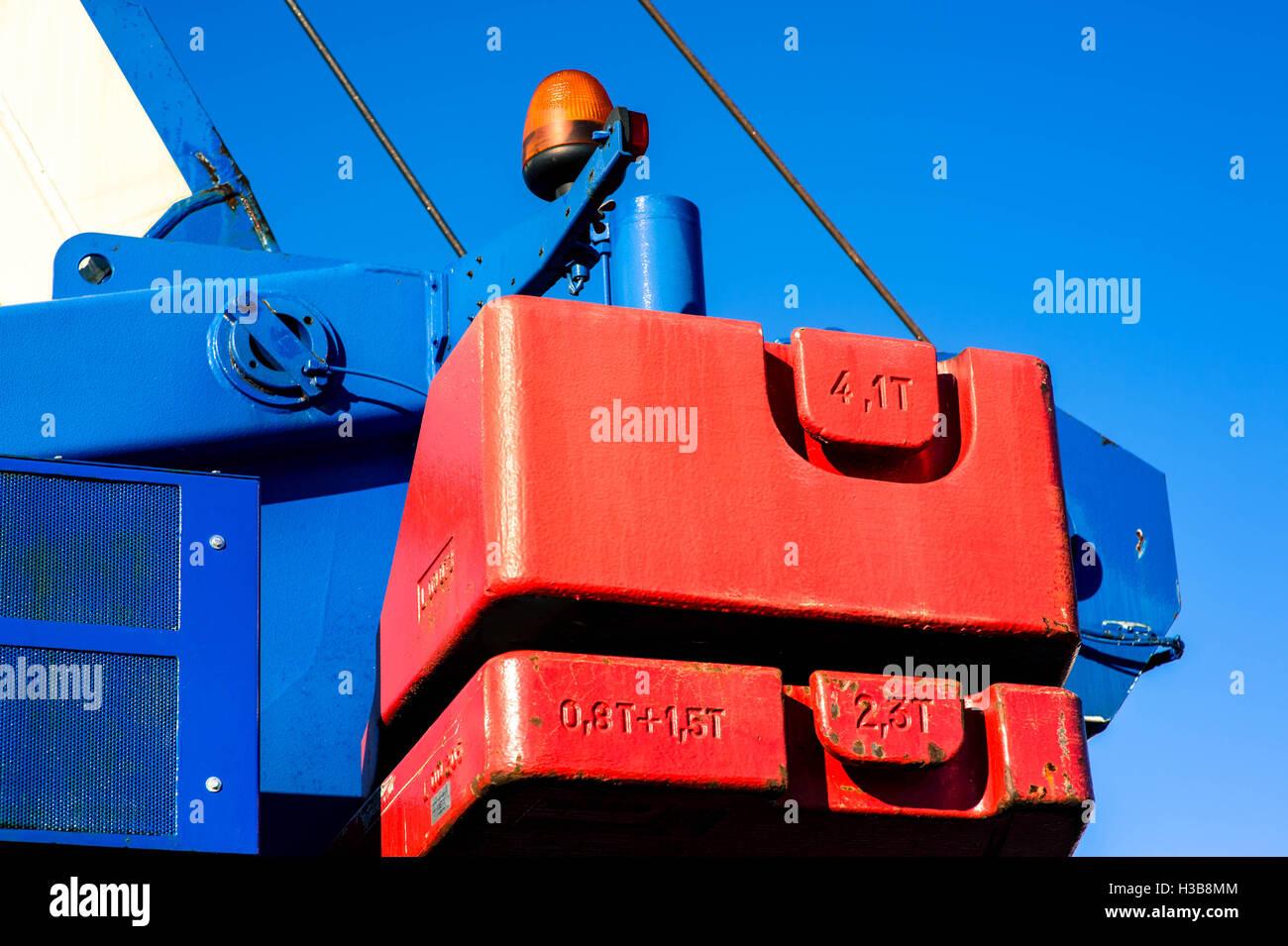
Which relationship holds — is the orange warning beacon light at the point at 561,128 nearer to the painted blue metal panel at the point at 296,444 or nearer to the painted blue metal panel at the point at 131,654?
the painted blue metal panel at the point at 296,444

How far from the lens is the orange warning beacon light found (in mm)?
4285

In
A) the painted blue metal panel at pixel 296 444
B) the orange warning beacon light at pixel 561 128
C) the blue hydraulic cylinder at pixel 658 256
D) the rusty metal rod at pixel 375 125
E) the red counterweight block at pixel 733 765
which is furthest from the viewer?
the rusty metal rod at pixel 375 125

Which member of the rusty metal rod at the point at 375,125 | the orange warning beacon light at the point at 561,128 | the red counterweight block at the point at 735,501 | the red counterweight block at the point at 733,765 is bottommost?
the red counterweight block at the point at 733,765

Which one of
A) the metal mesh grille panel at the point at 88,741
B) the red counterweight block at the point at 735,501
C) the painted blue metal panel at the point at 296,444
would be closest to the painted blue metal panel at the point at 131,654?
the metal mesh grille panel at the point at 88,741

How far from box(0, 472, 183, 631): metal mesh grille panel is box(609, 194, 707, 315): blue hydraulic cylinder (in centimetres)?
161

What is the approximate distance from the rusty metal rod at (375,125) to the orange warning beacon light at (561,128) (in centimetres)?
98

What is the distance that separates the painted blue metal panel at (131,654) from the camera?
9.45 feet

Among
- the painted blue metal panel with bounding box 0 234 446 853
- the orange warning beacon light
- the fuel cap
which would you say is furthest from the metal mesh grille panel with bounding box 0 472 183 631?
the orange warning beacon light

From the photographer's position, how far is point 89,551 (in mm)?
3055

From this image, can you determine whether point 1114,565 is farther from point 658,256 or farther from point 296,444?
point 296,444

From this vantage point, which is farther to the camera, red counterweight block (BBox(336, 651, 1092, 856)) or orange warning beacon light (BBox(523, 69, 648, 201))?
orange warning beacon light (BBox(523, 69, 648, 201))

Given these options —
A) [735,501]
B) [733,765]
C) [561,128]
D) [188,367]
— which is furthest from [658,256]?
[733,765]

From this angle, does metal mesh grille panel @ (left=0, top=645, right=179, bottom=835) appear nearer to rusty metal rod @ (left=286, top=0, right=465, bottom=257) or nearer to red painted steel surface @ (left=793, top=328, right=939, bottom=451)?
red painted steel surface @ (left=793, top=328, right=939, bottom=451)
